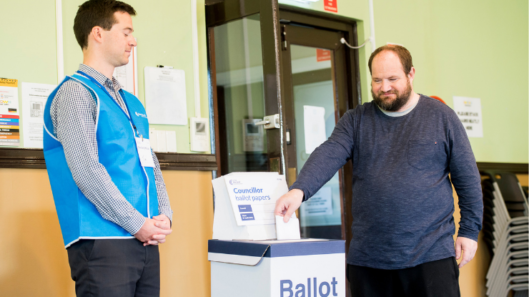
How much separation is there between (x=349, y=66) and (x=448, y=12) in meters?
1.04

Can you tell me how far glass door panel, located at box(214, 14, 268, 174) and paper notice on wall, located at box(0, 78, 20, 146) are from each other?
1169mm

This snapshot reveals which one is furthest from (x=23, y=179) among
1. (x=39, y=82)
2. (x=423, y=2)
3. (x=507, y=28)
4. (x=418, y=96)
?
(x=507, y=28)

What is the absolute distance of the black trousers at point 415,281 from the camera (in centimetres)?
184

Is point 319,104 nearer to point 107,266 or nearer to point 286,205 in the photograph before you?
point 286,205

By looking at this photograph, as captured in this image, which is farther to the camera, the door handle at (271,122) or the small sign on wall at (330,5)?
the small sign on wall at (330,5)

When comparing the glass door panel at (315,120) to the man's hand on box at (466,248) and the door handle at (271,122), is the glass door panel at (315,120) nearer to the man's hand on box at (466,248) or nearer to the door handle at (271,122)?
the door handle at (271,122)

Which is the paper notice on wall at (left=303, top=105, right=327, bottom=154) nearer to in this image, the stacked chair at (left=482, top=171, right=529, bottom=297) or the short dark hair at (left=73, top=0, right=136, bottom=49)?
the stacked chair at (left=482, top=171, right=529, bottom=297)

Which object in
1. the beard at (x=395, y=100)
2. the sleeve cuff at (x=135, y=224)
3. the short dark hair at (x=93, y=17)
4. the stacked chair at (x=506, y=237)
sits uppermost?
the short dark hair at (x=93, y=17)

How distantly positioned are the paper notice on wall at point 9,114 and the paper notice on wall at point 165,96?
0.64 metres

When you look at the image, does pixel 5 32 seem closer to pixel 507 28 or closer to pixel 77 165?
pixel 77 165

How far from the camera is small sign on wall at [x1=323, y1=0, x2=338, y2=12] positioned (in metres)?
3.46

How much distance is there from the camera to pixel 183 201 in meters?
2.79

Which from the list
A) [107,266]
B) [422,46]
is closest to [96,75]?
[107,266]

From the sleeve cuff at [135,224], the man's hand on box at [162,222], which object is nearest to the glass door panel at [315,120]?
the man's hand on box at [162,222]
